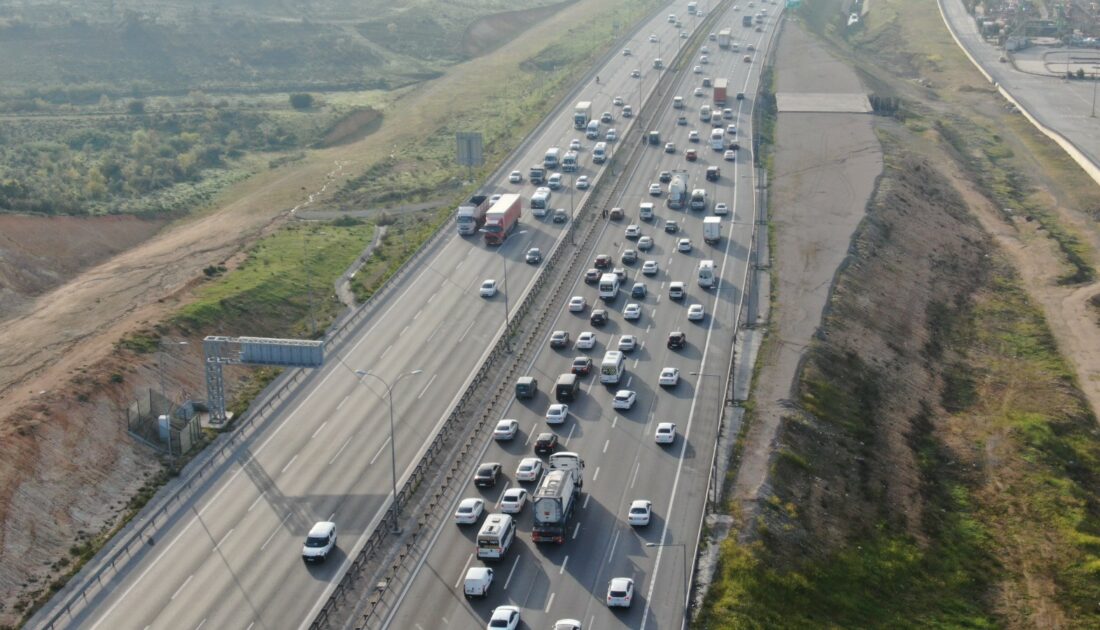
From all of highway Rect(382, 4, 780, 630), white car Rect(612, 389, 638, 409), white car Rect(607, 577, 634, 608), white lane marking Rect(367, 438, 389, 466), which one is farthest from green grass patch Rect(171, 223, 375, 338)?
white car Rect(607, 577, 634, 608)

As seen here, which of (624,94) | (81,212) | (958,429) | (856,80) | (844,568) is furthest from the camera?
(856,80)

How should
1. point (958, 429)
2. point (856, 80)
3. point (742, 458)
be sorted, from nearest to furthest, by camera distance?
point (742, 458)
point (958, 429)
point (856, 80)

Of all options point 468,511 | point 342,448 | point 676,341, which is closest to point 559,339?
point 676,341

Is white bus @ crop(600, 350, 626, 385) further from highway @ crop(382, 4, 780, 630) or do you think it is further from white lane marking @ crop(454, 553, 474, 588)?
white lane marking @ crop(454, 553, 474, 588)

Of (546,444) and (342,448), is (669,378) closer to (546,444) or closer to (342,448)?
(546,444)

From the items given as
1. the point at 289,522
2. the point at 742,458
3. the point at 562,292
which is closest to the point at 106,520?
the point at 289,522

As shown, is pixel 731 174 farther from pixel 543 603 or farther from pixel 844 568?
pixel 543 603
